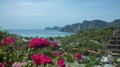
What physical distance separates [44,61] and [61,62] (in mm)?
436

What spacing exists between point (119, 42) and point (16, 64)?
104 feet

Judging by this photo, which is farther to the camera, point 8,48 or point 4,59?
point 8,48

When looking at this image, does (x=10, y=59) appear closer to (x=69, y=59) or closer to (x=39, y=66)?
(x=39, y=66)

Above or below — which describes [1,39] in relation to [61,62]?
above

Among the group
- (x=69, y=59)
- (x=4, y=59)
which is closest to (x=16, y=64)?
(x=4, y=59)

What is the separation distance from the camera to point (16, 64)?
3.20 metres

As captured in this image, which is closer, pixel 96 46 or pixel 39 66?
pixel 39 66

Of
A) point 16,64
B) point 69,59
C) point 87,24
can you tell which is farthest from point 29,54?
point 87,24

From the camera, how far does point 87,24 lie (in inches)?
7795

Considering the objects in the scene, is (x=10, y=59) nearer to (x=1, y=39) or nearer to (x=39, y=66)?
(x=39, y=66)

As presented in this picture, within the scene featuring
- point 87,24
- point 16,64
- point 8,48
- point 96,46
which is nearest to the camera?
point 16,64

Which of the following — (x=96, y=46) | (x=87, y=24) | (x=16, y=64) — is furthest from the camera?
(x=87, y=24)

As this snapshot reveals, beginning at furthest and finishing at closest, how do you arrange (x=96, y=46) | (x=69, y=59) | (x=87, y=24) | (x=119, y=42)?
(x=87, y=24) → (x=96, y=46) → (x=119, y=42) → (x=69, y=59)

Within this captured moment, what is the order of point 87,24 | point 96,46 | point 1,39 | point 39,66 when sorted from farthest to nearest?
point 87,24 < point 96,46 < point 1,39 < point 39,66
